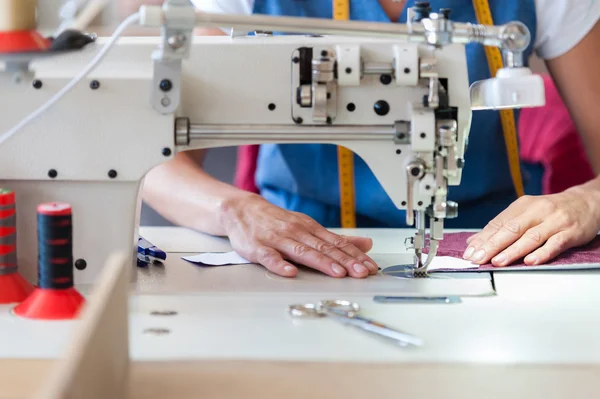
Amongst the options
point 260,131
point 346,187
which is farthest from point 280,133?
point 346,187

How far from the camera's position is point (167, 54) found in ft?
4.02

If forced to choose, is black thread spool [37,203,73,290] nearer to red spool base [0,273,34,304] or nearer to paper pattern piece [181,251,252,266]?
red spool base [0,273,34,304]

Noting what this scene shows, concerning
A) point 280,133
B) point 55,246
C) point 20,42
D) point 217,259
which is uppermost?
point 20,42

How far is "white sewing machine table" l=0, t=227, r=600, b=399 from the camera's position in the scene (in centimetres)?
96

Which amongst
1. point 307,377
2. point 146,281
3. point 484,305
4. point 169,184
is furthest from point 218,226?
point 307,377

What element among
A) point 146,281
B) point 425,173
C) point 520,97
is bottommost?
point 146,281

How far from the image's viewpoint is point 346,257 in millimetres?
1422

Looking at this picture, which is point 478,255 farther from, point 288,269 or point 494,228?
point 288,269

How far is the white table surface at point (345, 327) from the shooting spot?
1.04 meters

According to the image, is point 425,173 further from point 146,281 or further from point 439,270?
point 146,281

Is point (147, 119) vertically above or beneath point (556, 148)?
above

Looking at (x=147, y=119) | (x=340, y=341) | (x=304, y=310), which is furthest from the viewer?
(x=147, y=119)

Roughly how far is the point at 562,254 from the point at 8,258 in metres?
0.86

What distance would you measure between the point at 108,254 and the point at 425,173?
47cm
